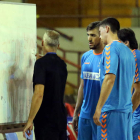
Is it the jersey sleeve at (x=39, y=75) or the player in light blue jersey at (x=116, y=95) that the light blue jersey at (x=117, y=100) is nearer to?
the player in light blue jersey at (x=116, y=95)

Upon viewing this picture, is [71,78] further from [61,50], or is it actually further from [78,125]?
[78,125]

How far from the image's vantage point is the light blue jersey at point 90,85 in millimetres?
3260

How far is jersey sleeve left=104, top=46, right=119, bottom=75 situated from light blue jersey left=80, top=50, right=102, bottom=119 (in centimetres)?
50

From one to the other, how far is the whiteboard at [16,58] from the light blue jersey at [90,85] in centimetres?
55

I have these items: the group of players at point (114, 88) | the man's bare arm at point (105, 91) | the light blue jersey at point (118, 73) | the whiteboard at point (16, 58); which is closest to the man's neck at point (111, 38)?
the group of players at point (114, 88)

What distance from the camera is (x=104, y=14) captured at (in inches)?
385

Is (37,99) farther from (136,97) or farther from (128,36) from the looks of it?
(128,36)

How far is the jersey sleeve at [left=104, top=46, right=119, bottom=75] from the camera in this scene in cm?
272

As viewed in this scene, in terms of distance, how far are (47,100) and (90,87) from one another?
2.20 ft

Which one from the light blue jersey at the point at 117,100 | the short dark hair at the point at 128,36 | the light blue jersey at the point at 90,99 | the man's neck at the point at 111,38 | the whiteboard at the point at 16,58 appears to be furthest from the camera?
the short dark hair at the point at 128,36

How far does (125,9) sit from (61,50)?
99.9 inches

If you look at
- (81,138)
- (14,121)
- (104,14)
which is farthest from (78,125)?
(104,14)

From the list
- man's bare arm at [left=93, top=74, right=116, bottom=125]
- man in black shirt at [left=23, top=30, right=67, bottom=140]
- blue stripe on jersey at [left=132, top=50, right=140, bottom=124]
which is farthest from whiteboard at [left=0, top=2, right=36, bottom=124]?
blue stripe on jersey at [left=132, top=50, right=140, bottom=124]

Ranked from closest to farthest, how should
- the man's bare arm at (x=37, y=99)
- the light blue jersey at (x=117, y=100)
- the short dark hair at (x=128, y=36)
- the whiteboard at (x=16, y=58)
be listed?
the man's bare arm at (x=37, y=99), the light blue jersey at (x=117, y=100), the whiteboard at (x=16, y=58), the short dark hair at (x=128, y=36)
